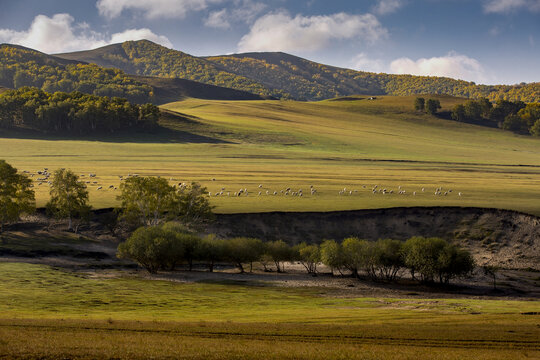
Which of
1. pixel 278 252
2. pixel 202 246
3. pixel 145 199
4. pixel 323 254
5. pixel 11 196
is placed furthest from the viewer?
pixel 145 199

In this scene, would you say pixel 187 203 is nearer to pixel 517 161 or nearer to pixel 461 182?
pixel 461 182

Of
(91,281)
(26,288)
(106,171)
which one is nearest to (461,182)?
(106,171)

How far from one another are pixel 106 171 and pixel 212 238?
53.1 metres

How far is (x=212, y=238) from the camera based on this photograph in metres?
64.5

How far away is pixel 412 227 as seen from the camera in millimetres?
72438

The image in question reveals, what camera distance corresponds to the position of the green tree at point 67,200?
223 ft

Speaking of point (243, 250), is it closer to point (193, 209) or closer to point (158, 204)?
point (193, 209)

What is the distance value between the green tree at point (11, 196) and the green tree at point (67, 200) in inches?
108

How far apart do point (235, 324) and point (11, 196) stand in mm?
47139

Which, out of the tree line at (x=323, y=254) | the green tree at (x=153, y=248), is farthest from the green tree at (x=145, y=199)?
the green tree at (x=153, y=248)

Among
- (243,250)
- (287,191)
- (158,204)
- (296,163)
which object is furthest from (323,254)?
(296,163)

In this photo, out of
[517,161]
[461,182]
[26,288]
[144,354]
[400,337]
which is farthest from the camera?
[517,161]

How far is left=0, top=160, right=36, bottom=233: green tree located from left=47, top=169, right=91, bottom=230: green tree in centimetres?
273

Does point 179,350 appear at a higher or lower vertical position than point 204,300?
higher
